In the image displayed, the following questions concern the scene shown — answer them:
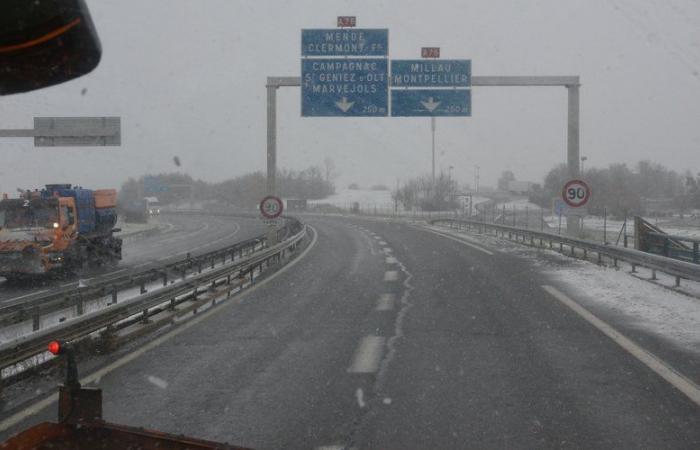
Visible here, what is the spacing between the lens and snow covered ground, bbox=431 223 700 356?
34.9 ft

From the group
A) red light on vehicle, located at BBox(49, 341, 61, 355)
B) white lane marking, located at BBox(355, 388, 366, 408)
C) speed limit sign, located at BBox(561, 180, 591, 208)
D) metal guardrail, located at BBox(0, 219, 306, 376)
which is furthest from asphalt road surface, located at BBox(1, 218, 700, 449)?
speed limit sign, located at BBox(561, 180, 591, 208)

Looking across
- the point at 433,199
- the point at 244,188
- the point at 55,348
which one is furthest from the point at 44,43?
the point at 244,188

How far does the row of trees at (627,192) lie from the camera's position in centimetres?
5972

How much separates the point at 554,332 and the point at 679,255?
10.1 metres

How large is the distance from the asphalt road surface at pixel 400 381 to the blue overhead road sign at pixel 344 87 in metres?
10.5

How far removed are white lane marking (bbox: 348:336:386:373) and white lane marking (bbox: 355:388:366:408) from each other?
0.91 m

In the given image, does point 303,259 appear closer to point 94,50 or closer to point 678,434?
point 678,434

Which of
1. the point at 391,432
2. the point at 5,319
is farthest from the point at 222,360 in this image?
the point at 391,432

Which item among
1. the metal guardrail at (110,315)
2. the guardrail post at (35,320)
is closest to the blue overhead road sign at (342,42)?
the metal guardrail at (110,315)

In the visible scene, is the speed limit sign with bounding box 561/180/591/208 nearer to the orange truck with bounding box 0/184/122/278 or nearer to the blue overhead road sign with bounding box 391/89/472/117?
the blue overhead road sign with bounding box 391/89/472/117

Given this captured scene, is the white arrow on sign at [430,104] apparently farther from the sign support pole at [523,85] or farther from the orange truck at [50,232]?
the orange truck at [50,232]

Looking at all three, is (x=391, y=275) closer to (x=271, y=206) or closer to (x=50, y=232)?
(x=271, y=206)

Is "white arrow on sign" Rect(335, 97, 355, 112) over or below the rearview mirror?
over

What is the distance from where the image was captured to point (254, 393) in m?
7.30
